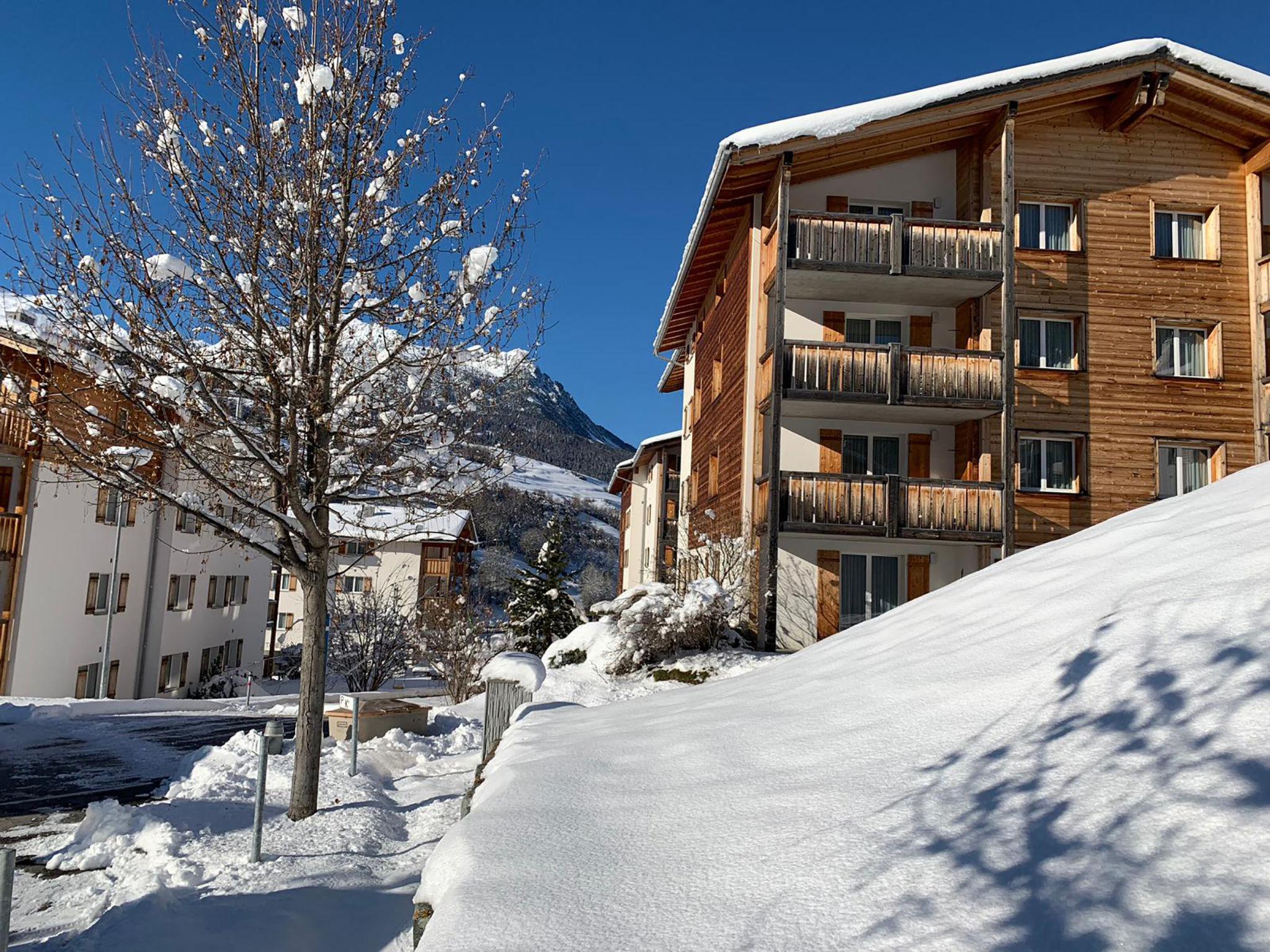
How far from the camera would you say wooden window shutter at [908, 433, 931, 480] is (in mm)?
18641

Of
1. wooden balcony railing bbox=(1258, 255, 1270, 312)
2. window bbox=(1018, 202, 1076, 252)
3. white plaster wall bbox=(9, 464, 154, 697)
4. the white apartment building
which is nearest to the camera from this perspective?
wooden balcony railing bbox=(1258, 255, 1270, 312)

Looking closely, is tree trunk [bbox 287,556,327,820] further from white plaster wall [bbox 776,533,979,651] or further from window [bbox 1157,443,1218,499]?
window [bbox 1157,443,1218,499]

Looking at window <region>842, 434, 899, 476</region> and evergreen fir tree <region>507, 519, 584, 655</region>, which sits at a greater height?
window <region>842, 434, 899, 476</region>

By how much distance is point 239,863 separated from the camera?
6480 mm

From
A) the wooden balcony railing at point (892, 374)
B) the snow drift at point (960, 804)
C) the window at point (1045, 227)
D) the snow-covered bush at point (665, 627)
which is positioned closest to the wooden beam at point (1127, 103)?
the window at point (1045, 227)

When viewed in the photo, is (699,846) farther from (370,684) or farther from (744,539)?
(370,684)

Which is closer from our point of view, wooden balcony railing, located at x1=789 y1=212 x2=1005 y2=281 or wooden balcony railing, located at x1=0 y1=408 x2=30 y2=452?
wooden balcony railing, located at x1=789 y1=212 x2=1005 y2=281

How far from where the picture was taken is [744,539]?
59.2 feet

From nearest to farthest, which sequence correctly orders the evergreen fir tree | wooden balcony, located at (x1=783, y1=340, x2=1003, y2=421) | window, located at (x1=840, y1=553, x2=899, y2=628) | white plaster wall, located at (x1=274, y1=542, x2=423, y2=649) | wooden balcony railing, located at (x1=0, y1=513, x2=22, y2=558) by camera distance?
wooden balcony, located at (x1=783, y1=340, x2=1003, y2=421) → window, located at (x1=840, y1=553, x2=899, y2=628) → wooden balcony railing, located at (x1=0, y1=513, x2=22, y2=558) → the evergreen fir tree → white plaster wall, located at (x1=274, y1=542, x2=423, y2=649)

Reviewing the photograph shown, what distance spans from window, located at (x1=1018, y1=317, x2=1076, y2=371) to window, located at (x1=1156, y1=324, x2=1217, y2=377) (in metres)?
1.89

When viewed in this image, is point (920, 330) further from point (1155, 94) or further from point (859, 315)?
point (1155, 94)

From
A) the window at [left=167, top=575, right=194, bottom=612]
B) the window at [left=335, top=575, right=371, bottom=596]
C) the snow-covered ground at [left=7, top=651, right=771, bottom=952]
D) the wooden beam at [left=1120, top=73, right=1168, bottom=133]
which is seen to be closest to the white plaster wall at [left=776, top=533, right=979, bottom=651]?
the snow-covered ground at [left=7, top=651, right=771, bottom=952]

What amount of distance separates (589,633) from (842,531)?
5.42m

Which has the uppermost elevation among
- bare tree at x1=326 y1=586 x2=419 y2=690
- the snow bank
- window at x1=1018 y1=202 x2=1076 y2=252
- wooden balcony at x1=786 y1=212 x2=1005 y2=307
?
window at x1=1018 y1=202 x2=1076 y2=252
